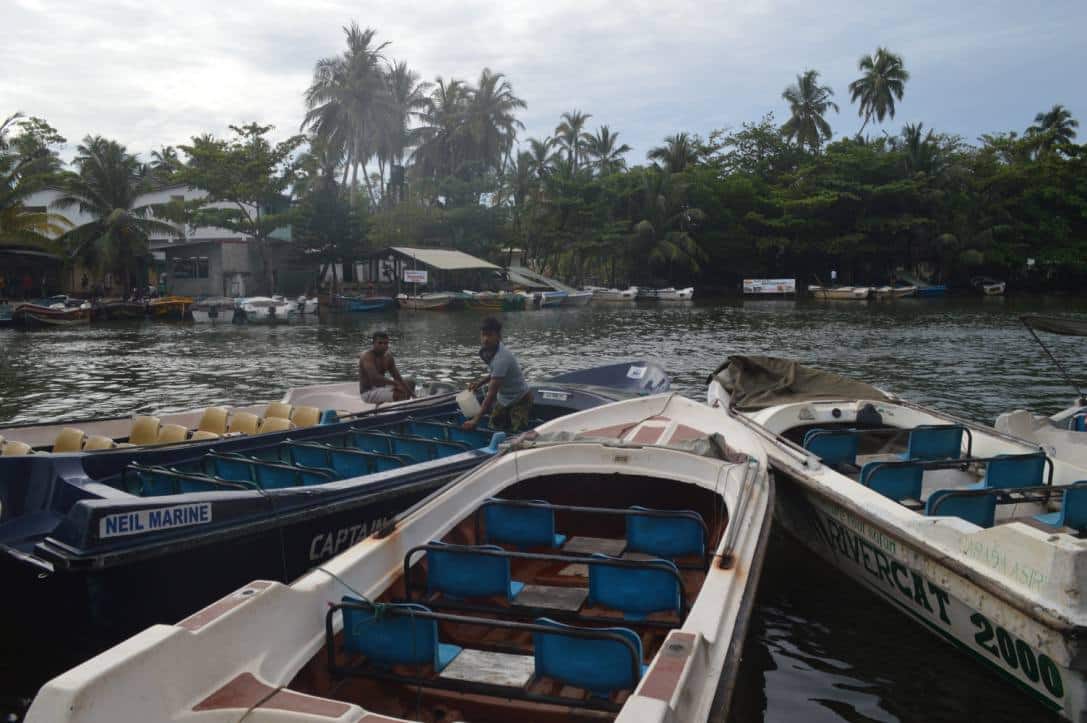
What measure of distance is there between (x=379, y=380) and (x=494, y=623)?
7.76m

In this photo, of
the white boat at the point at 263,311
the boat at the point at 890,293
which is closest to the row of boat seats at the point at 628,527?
the white boat at the point at 263,311

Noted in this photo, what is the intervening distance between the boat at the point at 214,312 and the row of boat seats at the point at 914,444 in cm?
3843

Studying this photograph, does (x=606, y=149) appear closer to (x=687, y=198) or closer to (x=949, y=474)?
(x=687, y=198)

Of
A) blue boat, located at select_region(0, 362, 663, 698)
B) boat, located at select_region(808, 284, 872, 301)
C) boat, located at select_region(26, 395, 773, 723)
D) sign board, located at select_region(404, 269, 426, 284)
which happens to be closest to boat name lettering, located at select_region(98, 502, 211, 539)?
blue boat, located at select_region(0, 362, 663, 698)

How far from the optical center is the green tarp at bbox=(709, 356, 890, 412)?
10.3 metres

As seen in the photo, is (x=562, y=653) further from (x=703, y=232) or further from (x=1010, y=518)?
(x=703, y=232)

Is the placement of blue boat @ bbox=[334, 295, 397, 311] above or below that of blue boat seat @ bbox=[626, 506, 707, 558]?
above

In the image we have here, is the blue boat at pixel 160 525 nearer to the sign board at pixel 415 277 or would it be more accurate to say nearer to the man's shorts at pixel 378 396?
the man's shorts at pixel 378 396

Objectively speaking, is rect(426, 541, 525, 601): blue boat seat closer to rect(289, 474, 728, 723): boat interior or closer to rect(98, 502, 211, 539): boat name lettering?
rect(289, 474, 728, 723): boat interior

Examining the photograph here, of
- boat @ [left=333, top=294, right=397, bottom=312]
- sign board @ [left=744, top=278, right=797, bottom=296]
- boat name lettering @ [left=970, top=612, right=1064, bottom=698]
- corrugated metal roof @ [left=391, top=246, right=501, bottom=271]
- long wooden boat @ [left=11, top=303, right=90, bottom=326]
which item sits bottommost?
boat name lettering @ [left=970, top=612, right=1064, bottom=698]

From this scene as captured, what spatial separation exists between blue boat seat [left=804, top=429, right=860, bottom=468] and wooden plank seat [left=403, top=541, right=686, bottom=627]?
4275 millimetres

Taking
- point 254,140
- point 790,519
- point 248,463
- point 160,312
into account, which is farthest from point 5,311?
point 790,519

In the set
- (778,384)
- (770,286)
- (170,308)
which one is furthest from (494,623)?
(770,286)

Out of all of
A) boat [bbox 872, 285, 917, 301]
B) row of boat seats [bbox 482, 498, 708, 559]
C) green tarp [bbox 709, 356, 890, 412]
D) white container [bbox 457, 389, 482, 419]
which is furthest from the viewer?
boat [bbox 872, 285, 917, 301]
